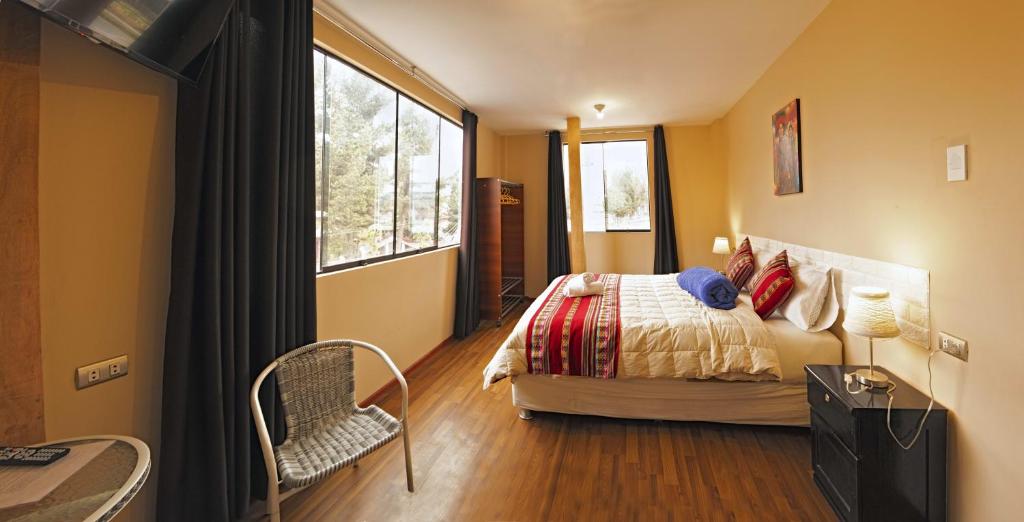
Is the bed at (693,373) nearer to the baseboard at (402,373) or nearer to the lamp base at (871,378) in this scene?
the lamp base at (871,378)

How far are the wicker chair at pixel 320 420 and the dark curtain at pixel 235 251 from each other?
0.45 feet

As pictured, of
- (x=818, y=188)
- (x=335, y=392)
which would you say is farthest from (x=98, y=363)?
(x=818, y=188)

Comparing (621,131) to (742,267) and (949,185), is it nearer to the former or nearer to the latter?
(742,267)

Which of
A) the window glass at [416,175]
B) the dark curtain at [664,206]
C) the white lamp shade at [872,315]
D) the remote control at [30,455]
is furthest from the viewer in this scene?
the dark curtain at [664,206]

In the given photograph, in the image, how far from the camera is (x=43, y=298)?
53.1 inches

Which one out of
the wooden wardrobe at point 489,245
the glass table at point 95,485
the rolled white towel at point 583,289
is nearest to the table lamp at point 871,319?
the rolled white towel at point 583,289

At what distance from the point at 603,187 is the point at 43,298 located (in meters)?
5.75

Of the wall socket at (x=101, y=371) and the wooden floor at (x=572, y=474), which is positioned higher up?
the wall socket at (x=101, y=371)

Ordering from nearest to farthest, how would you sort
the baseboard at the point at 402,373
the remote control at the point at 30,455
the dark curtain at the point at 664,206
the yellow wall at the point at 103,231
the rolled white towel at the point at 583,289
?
the remote control at the point at 30,455
the yellow wall at the point at 103,231
the baseboard at the point at 402,373
the rolled white towel at the point at 583,289
the dark curtain at the point at 664,206

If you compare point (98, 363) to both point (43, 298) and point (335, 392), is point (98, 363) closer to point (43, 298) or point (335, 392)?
point (43, 298)

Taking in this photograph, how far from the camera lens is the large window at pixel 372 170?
2617mm

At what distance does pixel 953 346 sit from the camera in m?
1.66

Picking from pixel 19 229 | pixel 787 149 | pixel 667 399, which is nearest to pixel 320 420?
pixel 19 229

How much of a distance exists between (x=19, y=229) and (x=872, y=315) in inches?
123
